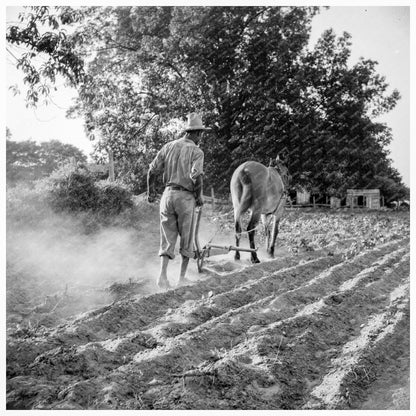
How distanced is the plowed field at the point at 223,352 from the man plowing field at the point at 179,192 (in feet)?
1.67

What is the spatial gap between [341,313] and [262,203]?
3825mm

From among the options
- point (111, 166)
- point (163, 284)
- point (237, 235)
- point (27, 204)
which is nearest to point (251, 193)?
point (237, 235)

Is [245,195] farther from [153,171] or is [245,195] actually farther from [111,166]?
[111,166]

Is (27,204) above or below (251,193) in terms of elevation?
below

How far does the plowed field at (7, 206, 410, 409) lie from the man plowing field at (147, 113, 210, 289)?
1.67ft

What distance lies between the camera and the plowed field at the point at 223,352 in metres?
3.05

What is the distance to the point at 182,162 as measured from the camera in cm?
587

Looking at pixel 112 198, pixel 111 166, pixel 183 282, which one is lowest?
pixel 183 282

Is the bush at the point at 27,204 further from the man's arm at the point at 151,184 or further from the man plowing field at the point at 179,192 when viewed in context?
the man plowing field at the point at 179,192

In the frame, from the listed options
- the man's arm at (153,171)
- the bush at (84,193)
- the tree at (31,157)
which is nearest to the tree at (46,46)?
the man's arm at (153,171)

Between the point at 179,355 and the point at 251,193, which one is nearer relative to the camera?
the point at 179,355

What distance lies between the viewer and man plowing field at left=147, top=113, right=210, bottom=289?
19.3ft

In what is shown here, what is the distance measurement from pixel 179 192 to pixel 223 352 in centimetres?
261

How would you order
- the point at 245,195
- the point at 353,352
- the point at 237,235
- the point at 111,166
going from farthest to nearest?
the point at 111,166 → the point at 245,195 → the point at 237,235 → the point at 353,352
